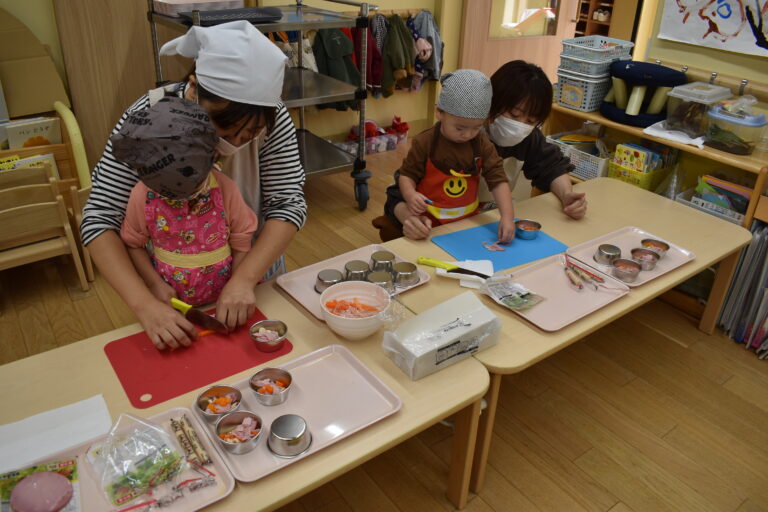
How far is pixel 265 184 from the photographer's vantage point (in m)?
1.41

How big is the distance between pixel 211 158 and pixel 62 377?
500 mm

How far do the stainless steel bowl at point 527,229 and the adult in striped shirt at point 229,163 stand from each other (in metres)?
0.66

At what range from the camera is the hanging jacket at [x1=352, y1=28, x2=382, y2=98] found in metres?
3.61

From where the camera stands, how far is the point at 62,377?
1.08 m

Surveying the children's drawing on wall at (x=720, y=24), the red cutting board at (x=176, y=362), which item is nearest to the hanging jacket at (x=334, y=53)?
the children's drawing on wall at (x=720, y=24)

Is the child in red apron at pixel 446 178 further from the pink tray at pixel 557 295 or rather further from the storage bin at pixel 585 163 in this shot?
the storage bin at pixel 585 163

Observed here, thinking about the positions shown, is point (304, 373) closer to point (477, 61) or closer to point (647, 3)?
point (477, 61)

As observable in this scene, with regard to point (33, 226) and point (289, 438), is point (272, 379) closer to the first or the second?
point (289, 438)

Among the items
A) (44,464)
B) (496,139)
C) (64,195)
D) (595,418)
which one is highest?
(496,139)

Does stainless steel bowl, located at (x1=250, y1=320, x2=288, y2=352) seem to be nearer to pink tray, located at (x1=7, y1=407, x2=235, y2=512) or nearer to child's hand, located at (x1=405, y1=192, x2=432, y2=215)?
pink tray, located at (x1=7, y1=407, x2=235, y2=512)

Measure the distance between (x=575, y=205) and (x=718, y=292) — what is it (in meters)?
0.79

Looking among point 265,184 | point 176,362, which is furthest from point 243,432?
point 265,184

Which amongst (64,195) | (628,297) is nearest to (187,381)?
(628,297)

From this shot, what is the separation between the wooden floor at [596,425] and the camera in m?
1.60
